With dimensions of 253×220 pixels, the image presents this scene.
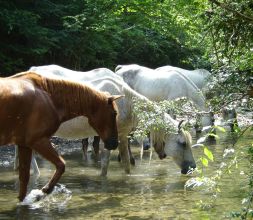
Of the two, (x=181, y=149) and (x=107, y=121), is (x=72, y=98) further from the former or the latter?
(x=181, y=149)

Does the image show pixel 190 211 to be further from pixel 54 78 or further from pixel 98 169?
pixel 98 169

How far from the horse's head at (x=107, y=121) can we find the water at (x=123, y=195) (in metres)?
0.83

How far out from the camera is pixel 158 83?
15.1 metres

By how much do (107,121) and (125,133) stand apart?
2.10 meters

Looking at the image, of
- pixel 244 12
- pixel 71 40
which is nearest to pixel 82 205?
pixel 244 12

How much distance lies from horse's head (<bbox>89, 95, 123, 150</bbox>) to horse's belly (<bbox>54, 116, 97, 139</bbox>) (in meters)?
1.65

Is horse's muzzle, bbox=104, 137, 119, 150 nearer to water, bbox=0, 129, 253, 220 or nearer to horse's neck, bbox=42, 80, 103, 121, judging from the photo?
horse's neck, bbox=42, 80, 103, 121

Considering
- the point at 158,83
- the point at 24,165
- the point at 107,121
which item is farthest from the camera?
the point at 158,83

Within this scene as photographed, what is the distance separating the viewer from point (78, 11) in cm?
1756

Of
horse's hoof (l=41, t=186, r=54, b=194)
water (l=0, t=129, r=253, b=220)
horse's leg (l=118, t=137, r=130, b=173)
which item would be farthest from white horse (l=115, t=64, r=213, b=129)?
horse's hoof (l=41, t=186, r=54, b=194)

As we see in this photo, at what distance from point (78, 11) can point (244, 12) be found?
14285 millimetres

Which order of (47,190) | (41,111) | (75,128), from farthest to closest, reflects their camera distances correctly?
(75,128) < (47,190) < (41,111)

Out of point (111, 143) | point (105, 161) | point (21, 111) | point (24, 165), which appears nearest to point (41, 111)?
point (21, 111)

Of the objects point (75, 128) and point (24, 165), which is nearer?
point (24, 165)
